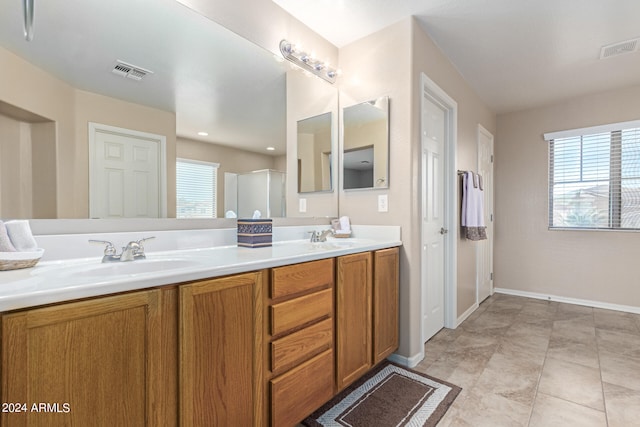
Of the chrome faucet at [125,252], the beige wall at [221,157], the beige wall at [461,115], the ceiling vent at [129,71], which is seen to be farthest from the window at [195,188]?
the beige wall at [461,115]

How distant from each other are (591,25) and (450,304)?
7.96 ft

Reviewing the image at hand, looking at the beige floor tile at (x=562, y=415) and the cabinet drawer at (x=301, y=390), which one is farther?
the beige floor tile at (x=562, y=415)

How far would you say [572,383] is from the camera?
186 centimetres

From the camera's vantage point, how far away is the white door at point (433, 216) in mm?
2445

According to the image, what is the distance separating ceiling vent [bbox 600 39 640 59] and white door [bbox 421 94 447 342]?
52.4 inches

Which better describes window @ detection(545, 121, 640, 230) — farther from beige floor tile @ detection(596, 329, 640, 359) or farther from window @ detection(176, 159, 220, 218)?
window @ detection(176, 159, 220, 218)

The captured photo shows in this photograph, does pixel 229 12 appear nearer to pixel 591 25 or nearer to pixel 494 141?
pixel 591 25

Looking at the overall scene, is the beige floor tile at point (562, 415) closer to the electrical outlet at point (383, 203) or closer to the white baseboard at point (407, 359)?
the white baseboard at point (407, 359)

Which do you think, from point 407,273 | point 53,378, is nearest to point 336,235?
point 407,273

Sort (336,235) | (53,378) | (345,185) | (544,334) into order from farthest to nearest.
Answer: (544,334), (345,185), (336,235), (53,378)

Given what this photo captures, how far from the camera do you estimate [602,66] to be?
2.80 m

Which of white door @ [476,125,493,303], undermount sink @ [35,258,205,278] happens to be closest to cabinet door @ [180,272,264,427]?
undermount sink @ [35,258,205,278]

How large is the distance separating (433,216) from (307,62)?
63.9 inches

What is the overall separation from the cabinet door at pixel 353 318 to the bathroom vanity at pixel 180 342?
0.03ft
